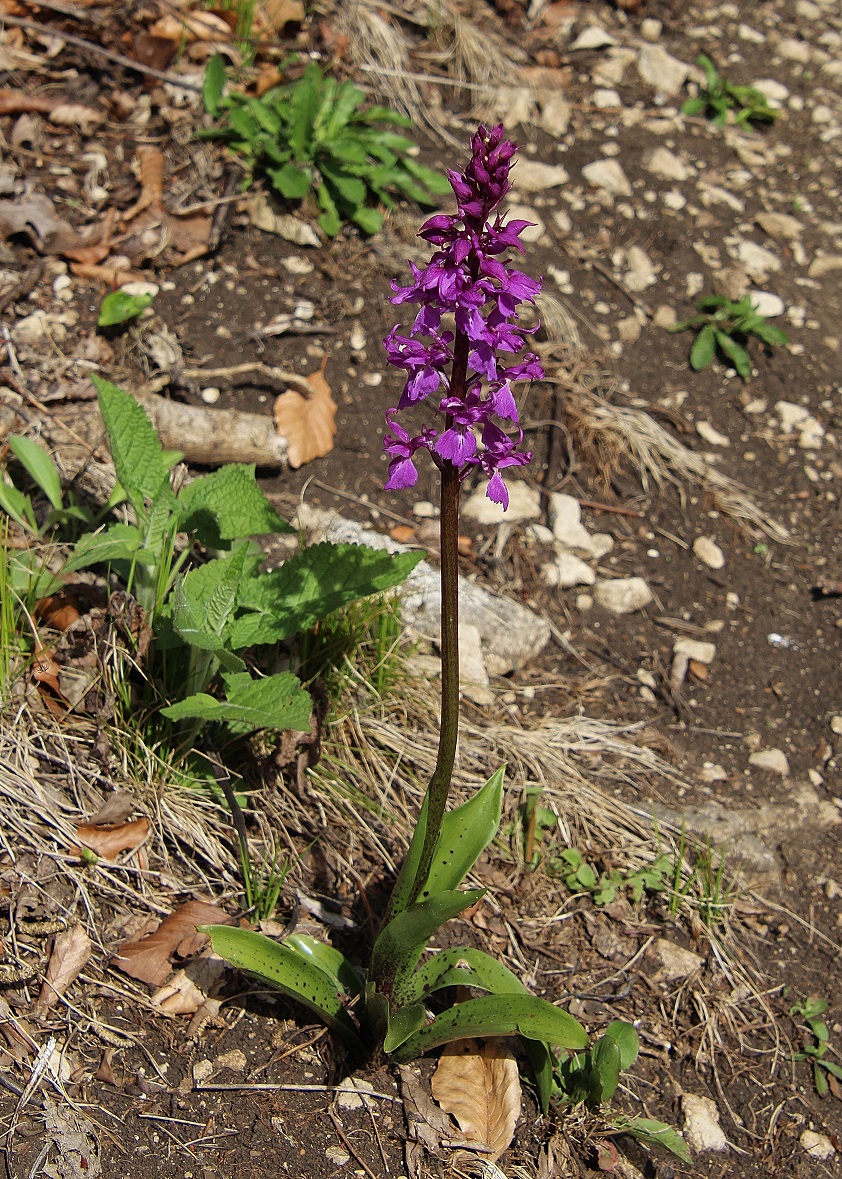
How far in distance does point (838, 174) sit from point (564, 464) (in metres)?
3.02

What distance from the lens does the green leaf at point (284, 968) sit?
7.36 ft

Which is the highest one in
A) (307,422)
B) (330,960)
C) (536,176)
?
(536,176)

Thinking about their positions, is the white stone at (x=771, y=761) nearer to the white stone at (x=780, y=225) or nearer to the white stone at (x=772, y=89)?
the white stone at (x=780, y=225)

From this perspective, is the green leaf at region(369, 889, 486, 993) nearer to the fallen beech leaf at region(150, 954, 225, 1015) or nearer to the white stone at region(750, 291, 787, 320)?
the fallen beech leaf at region(150, 954, 225, 1015)

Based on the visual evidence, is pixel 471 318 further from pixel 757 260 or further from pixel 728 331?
pixel 757 260

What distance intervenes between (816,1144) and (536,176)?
4533 mm

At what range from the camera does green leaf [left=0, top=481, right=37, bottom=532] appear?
3.18 meters

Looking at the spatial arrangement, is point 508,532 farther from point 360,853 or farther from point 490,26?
point 490,26

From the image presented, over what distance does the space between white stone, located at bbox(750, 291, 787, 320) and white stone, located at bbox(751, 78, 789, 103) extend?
1.76m

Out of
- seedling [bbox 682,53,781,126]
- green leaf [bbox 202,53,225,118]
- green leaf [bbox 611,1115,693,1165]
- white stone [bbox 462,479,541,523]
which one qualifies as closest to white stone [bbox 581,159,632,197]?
seedling [bbox 682,53,781,126]

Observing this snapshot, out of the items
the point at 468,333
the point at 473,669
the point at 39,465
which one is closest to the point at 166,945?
the point at 473,669

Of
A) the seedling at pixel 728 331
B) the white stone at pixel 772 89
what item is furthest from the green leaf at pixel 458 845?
the white stone at pixel 772 89

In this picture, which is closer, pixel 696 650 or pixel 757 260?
pixel 696 650

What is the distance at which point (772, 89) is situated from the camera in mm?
6238
